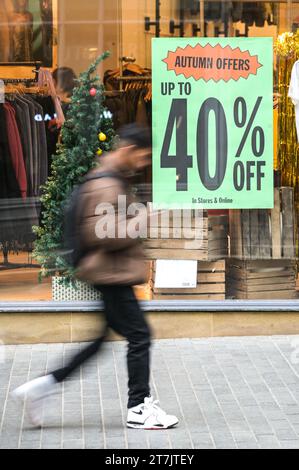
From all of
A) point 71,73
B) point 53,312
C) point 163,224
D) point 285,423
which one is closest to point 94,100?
point 71,73

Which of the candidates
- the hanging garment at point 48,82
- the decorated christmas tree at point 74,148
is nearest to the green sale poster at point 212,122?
the decorated christmas tree at point 74,148

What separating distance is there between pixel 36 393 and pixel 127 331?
2.21 feet

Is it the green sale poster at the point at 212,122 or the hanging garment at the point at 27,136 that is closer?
the green sale poster at the point at 212,122

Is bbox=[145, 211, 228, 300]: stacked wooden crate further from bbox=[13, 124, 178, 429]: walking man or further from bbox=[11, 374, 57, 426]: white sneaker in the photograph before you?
bbox=[11, 374, 57, 426]: white sneaker

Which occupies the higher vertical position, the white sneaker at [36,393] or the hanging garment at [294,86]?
the hanging garment at [294,86]

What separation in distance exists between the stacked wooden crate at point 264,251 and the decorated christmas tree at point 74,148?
1347mm

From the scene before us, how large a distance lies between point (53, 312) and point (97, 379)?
1303 millimetres

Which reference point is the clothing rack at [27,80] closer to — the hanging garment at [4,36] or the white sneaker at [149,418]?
the hanging garment at [4,36]

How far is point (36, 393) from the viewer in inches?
263

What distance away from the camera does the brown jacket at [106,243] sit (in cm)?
649

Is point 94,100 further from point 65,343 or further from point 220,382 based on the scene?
point 220,382

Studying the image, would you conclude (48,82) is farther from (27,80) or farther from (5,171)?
(5,171)

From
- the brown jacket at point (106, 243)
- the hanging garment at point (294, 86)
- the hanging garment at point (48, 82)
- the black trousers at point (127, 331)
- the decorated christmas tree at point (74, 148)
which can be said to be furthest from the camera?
the hanging garment at point (294, 86)

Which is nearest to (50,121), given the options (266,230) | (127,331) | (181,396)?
(266,230)
